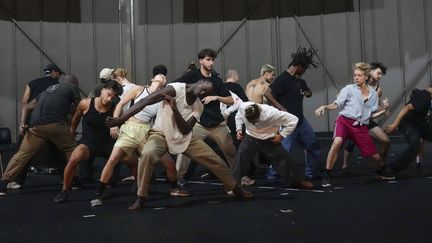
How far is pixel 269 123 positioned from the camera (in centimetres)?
602

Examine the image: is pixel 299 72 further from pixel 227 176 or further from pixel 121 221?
pixel 121 221

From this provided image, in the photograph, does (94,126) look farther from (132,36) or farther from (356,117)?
(132,36)

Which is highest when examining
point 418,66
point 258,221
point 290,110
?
point 418,66

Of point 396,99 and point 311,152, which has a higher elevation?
point 396,99

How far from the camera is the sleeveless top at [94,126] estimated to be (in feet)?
19.7

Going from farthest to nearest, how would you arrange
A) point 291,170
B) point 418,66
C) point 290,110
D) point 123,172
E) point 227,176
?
point 418,66, point 123,172, point 290,110, point 291,170, point 227,176

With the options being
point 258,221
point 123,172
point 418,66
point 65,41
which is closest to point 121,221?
point 258,221

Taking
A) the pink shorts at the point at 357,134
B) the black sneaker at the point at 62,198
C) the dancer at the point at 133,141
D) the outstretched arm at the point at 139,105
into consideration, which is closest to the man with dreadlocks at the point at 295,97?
the pink shorts at the point at 357,134

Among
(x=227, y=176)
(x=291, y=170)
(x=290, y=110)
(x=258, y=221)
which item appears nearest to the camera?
(x=258, y=221)

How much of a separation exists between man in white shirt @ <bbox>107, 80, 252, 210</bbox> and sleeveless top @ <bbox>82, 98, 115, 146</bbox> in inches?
33.0

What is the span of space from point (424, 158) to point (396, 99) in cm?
514

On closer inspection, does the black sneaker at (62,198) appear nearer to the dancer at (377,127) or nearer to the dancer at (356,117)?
the dancer at (356,117)

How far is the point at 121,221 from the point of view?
4.72 metres

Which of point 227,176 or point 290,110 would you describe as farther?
point 290,110
